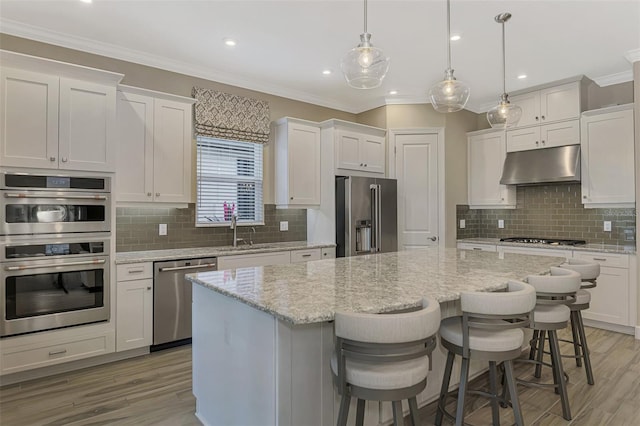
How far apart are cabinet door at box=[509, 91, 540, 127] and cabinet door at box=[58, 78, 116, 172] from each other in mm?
4806

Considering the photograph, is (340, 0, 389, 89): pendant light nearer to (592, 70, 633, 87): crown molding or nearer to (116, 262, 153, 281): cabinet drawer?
(116, 262, 153, 281): cabinet drawer

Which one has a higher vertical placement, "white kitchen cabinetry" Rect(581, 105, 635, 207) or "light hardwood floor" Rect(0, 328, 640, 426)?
"white kitchen cabinetry" Rect(581, 105, 635, 207)

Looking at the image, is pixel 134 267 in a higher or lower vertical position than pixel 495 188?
lower

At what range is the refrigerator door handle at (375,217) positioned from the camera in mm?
4773

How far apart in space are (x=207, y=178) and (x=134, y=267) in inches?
53.4

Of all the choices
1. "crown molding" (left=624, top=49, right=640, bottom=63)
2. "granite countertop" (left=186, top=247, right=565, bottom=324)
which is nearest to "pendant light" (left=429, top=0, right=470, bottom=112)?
"granite countertop" (left=186, top=247, right=565, bottom=324)

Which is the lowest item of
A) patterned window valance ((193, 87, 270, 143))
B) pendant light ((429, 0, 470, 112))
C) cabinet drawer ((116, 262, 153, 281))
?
cabinet drawer ((116, 262, 153, 281))

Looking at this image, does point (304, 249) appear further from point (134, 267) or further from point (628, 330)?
point (628, 330)

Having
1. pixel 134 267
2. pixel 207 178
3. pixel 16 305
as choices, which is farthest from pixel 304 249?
pixel 16 305

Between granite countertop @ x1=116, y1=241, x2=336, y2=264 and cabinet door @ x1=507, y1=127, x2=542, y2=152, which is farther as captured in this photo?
cabinet door @ x1=507, y1=127, x2=542, y2=152

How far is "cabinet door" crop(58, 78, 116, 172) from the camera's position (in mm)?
3035

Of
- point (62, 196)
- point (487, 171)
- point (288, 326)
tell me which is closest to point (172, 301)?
point (62, 196)

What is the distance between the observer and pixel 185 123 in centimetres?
391

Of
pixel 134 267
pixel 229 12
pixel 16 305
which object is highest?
pixel 229 12
